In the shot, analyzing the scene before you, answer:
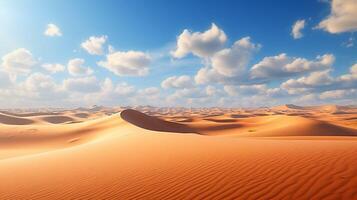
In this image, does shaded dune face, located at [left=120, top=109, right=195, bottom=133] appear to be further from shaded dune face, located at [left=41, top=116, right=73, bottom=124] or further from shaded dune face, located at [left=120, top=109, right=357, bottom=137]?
shaded dune face, located at [left=41, top=116, right=73, bottom=124]

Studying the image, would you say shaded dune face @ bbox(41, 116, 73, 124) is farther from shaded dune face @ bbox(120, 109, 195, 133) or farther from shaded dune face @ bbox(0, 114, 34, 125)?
shaded dune face @ bbox(120, 109, 195, 133)

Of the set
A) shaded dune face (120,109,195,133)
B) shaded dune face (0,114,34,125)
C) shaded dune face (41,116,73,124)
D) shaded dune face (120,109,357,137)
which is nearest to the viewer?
shaded dune face (120,109,357,137)

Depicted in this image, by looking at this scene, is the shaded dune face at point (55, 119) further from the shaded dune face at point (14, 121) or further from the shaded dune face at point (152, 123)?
the shaded dune face at point (152, 123)

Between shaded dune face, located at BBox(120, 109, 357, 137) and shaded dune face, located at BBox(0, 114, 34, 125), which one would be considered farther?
shaded dune face, located at BBox(0, 114, 34, 125)

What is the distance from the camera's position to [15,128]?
30984 mm

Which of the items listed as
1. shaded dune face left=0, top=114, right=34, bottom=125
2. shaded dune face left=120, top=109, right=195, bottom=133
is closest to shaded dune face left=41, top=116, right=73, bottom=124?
shaded dune face left=0, top=114, right=34, bottom=125

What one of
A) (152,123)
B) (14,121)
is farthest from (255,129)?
(14,121)

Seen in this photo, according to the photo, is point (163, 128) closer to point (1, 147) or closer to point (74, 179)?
point (1, 147)

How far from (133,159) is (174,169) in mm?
2454

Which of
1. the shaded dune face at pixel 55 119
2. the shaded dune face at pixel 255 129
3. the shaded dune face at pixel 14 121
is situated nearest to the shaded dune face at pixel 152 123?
the shaded dune face at pixel 255 129

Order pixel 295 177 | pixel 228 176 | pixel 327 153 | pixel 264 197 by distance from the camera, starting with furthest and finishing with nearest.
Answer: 1. pixel 327 153
2. pixel 228 176
3. pixel 295 177
4. pixel 264 197

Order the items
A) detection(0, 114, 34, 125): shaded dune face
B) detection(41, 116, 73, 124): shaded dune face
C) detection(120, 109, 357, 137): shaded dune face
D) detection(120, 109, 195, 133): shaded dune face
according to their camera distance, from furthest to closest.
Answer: detection(41, 116, 73, 124): shaded dune face
detection(0, 114, 34, 125): shaded dune face
detection(120, 109, 195, 133): shaded dune face
detection(120, 109, 357, 137): shaded dune face

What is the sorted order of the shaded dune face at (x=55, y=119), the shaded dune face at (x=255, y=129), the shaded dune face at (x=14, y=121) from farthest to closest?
the shaded dune face at (x=55, y=119)
the shaded dune face at (x=14, y=121)
the shaded dune face at (x=255, y=129)

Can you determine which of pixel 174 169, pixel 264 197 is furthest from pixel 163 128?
pixel 264 197
